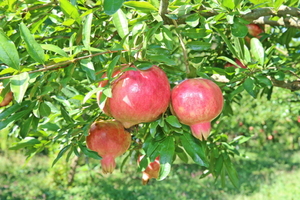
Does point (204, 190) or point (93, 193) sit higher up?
point (93, 193)

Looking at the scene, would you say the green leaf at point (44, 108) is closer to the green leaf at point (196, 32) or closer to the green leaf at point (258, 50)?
the green leaf at point (196, 32)

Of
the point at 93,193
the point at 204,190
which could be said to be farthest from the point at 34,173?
the point at 204,190

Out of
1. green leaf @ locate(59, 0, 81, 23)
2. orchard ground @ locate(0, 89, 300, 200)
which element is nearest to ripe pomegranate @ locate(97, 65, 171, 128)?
green leaf @ locate(59, 0, 81, 23)

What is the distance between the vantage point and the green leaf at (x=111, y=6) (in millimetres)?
631

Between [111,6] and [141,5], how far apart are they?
19 cm

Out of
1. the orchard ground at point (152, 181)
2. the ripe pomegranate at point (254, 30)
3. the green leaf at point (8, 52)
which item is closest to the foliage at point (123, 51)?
the green leaf at point (8, 52)

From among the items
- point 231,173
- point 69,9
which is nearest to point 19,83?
point 69,9

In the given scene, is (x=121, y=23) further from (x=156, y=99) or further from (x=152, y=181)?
(x=152, y=181)

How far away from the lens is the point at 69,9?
97cm

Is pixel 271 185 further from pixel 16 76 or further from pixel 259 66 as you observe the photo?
pixel 16 76

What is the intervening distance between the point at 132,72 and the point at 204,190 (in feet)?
16.1

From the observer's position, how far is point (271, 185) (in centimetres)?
555

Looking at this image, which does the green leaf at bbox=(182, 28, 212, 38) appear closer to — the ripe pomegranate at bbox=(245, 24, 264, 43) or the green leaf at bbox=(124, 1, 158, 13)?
the green leaf at bbox=(124, 1, 158, 13)

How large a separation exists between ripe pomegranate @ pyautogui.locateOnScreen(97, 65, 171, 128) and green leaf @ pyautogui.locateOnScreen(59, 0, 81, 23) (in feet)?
1.14
